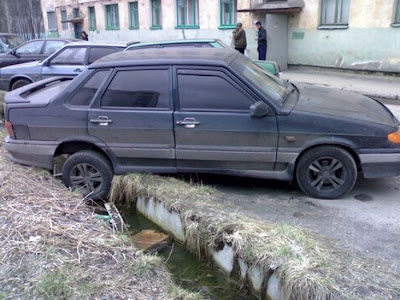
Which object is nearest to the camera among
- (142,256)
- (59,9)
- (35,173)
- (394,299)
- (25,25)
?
(394,299)

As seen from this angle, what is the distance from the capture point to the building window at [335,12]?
44.3 ft

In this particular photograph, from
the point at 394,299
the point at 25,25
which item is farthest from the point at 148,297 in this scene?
the point at 25,25

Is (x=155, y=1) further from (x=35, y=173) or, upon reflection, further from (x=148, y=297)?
(x=148, y=297)

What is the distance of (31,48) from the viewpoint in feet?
39.1

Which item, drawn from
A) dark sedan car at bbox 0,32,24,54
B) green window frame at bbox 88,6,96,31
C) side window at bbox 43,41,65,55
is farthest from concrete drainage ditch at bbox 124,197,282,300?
green window frame at bbox 88,6,96,31

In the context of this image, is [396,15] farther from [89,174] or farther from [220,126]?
[89,174]

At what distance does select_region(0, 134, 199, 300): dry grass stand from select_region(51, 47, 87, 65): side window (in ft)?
18.0

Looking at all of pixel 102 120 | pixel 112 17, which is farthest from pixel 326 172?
pixel 112 17

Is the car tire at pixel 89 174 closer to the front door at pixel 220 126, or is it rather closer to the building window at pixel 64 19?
the front door at pixel 220 126

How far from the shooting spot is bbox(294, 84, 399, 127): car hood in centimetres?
451

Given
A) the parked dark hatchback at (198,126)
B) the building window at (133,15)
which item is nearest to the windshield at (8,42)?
the building window at (133,15)

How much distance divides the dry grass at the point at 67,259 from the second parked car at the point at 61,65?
212 inches

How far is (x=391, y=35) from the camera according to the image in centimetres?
1227

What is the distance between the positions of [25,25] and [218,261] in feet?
103
